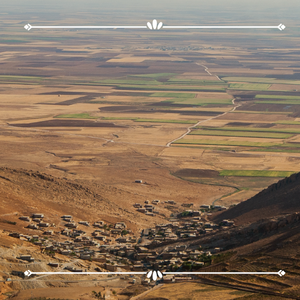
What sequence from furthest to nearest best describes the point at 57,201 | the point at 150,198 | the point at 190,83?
the point at 190,83, the point at 150,198, the point at 57,201

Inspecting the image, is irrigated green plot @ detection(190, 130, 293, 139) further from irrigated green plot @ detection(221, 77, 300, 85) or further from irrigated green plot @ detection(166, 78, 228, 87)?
irrigated green plot @ detection(221, 77, 300, 85)

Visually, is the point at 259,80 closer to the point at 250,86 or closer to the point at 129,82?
the point at 250,86

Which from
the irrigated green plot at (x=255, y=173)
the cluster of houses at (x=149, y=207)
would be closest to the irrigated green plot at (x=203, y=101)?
the irrigated green plot at (x=255, y=173)

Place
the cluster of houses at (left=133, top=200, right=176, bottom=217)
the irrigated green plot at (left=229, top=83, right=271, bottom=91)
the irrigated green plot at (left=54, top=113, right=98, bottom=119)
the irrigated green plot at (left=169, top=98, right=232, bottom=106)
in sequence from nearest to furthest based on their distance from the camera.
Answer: the cluster of houses at (left=133, top=200, right=176, bottom=217)
the irrigated green plot at (left=54, top=113, right=98, bottom=119)
the irrigated green plot at (left=169, top=98, right=232, bottom=106)
the irrigated green plot at (left=229, top=83, right=271, bottom=91)

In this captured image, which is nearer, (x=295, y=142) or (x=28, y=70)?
(x=295, y=142)

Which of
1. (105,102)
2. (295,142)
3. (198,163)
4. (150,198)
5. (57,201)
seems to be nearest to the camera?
(57,201)

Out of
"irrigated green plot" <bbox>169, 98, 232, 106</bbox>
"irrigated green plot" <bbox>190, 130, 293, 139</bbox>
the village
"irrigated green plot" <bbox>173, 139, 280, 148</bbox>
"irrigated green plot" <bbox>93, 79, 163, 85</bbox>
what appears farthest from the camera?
"irrigated green plot" <bbox>93, 79, 163, 85</bbox>

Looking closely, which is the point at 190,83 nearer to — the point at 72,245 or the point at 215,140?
the point at 215,140

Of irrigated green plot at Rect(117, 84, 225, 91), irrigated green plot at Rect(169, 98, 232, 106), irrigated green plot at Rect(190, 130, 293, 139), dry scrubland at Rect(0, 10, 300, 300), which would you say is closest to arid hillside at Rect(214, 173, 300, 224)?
dry scrubland at Rect(0, 10, 300, 300)

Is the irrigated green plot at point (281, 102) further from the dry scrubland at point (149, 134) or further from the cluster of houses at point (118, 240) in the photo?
the cluster of houses at point (118, 240)

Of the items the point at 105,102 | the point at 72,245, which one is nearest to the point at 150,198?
the point at 72,245
